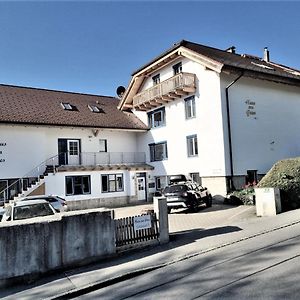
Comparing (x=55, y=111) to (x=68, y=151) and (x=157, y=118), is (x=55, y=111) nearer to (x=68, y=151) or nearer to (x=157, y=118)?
(x=68, y=151)

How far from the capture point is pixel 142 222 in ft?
33.9

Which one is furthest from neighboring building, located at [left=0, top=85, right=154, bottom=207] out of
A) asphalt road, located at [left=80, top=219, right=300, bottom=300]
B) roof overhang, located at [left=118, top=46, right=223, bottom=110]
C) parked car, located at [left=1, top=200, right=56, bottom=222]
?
asphalt road, located at [left=80, top=219, right=300, bottom=300]

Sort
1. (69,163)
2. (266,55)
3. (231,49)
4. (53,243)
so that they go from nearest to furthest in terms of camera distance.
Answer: (53,243) < (69,163) < (231,49) < (266,55)

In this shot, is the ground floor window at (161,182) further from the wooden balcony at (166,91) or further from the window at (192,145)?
the wooden balcony at (166,91)

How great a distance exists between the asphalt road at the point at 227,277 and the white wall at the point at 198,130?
12823 millimetres

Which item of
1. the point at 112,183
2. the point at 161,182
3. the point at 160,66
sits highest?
the point at 160,66

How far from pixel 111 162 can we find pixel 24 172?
6.82m

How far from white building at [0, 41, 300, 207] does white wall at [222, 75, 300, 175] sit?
7 centimetres

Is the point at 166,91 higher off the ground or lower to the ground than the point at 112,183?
higher

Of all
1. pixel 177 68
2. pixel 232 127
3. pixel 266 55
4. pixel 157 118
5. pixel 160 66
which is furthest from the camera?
pixel 266 55

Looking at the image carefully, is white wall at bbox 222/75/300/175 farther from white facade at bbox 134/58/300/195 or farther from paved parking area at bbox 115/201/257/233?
paved parking area at bbox 115/201/257/233

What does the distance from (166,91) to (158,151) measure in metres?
5.22

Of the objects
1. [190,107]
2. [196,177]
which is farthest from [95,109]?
[196,177]

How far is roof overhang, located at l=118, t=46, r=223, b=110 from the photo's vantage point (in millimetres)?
21344
